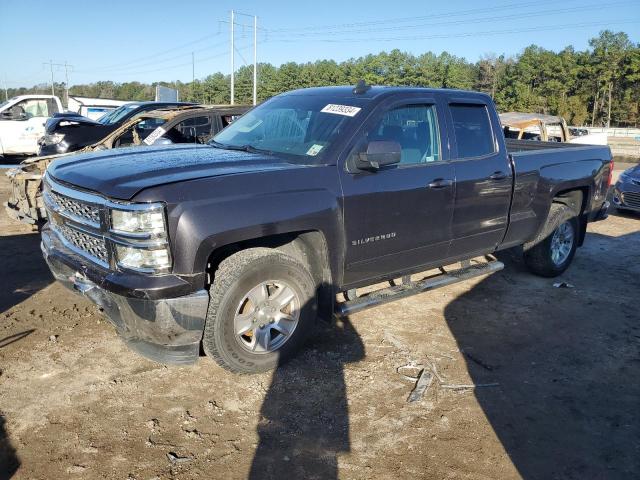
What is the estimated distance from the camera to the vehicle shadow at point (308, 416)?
2.80 metres

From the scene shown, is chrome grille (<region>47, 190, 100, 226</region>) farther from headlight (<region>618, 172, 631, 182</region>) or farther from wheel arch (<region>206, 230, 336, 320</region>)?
headlight (<region>618, 172, 631, 182</region>)

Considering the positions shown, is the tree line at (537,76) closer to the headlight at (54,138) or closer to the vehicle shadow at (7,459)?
the headlight at (54,138)

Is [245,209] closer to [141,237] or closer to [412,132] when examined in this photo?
[141,237]

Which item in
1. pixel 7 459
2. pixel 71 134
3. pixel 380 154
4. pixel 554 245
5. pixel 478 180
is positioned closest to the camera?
pixel 7 459

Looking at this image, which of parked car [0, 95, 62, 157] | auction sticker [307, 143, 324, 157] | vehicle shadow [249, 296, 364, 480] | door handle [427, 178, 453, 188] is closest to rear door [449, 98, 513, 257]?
door handle [427, 178, 453, 188]

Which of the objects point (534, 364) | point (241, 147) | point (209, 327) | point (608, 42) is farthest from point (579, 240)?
point (608, 42)

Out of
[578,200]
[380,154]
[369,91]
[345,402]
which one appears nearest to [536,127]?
[578,200]

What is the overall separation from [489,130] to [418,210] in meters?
1.42

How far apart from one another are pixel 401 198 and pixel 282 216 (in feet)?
3.73

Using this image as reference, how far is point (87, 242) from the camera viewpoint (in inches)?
133

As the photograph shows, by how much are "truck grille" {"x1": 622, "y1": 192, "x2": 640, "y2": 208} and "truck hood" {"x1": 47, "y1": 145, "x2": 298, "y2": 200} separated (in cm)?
916

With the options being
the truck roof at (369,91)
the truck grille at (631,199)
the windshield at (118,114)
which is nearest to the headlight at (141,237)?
the truck roof at (369,91)

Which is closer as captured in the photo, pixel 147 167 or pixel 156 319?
pixel 156 319

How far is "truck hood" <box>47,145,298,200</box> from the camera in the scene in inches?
122
